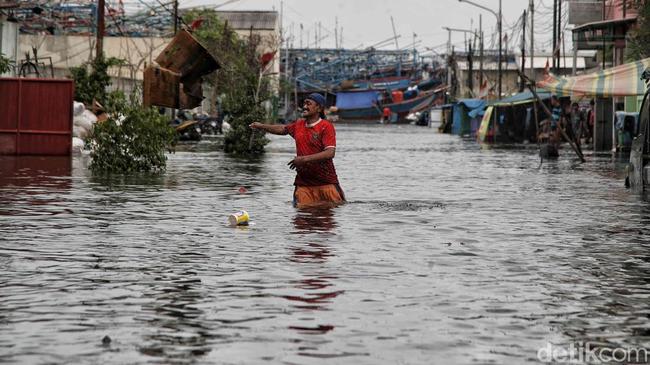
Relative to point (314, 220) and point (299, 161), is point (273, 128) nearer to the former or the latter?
point (299, 161)

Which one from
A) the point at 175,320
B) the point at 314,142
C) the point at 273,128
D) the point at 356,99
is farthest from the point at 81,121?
the point at 356,99

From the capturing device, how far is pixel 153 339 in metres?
7.34

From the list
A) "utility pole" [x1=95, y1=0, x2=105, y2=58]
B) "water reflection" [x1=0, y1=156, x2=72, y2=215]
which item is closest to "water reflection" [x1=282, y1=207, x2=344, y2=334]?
"water reflection" [x1=0, y1=156, x2=72, y2=215]

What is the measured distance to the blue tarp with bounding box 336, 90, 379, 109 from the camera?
15350 cm

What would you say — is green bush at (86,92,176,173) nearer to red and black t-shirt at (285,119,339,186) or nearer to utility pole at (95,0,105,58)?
red and black t-shirt at (285,119,339,186)

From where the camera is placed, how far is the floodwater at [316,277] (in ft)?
23.9

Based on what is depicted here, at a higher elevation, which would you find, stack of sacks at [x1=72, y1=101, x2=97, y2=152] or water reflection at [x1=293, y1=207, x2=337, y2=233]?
stack of sacks at [x1=72, y1=101, x2=97, y2=152]

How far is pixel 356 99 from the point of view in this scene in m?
154

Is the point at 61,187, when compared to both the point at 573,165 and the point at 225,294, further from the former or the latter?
the point at 573,165

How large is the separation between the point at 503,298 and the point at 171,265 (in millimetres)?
2983

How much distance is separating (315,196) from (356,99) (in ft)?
451

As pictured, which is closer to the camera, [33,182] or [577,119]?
[33,182]

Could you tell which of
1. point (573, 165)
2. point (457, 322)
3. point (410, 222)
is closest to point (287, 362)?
point (457, 322)

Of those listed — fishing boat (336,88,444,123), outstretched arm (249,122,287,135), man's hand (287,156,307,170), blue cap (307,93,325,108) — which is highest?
fishing boat (336,88,444,123)
